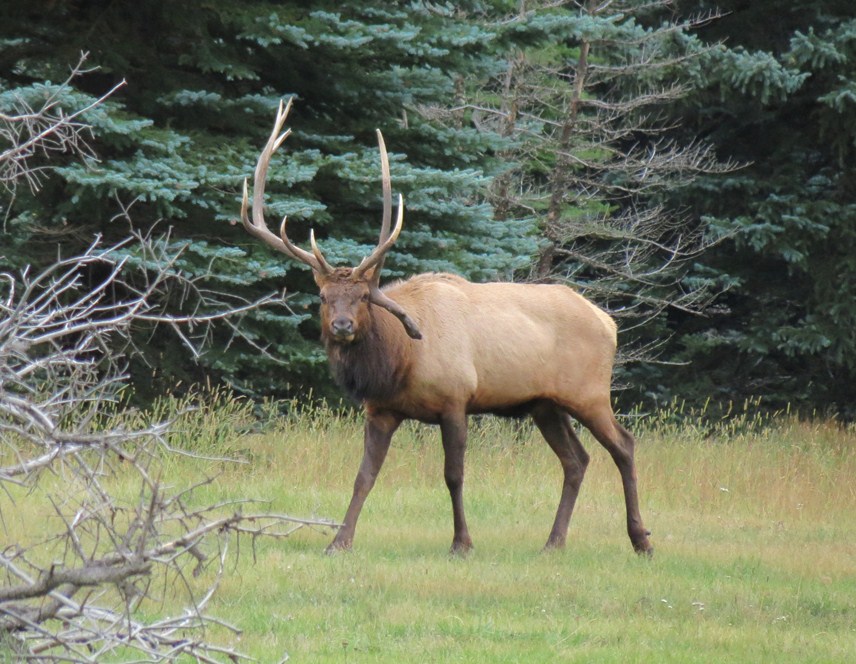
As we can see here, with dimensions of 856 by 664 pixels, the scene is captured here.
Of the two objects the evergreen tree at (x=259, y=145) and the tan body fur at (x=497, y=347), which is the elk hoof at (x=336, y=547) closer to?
the tan body fur at (x=497, y=347)

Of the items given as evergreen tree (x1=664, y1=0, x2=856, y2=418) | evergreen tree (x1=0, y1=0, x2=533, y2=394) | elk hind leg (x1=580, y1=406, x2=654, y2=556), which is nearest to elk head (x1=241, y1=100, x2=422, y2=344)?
elk hind leg (x1=580, y1=406, x2=654, y2=556)

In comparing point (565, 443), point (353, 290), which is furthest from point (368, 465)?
point (565, 443)

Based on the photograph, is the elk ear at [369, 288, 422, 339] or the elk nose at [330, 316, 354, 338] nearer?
the elk nose at [330, 316, 354, 338]

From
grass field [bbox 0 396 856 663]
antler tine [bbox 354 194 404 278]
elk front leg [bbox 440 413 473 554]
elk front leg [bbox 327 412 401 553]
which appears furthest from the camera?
elk front leg [bbox 440 413 473 554]

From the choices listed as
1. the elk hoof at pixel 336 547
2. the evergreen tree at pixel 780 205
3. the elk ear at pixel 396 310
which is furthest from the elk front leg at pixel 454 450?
the evergreen tree at pixel 780 205

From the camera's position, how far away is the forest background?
12.8m

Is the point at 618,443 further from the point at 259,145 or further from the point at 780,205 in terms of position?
the point at 780,205

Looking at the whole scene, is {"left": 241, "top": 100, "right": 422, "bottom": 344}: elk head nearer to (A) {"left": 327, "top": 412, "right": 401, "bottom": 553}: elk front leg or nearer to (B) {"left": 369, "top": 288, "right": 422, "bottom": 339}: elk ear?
(B) {"left": 369, "top": 288, "right": 422, "bottom": 339}: elk ear

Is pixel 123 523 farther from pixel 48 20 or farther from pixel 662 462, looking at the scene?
pixel 48 20

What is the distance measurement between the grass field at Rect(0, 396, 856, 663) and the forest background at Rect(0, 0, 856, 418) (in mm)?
1511

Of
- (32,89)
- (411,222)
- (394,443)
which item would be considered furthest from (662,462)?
(32,89)

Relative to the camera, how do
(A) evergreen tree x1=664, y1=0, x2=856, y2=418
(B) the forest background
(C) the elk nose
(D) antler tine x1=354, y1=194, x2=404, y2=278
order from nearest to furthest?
(C) the elk nose, (D) antler tine x1=354, y1=194, x2=404, y2=278, (B) the forest background, (A) evergreen tree x1=664, y1=0, x2=856, y2=418

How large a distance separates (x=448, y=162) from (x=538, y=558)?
6253mm

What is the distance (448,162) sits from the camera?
1446 centimetres
